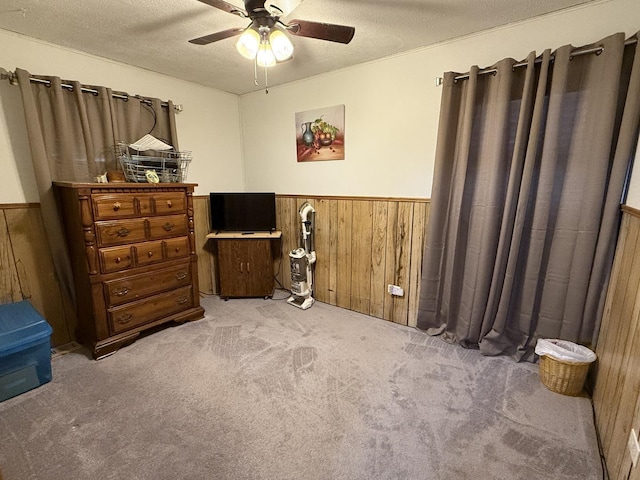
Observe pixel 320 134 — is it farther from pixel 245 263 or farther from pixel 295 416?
pixel 295 416

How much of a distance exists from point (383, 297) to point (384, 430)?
1.36 meters

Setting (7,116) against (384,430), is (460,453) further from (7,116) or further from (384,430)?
(7,116)

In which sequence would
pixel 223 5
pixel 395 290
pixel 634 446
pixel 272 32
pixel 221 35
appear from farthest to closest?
1. pixel 395 290
2. pixel 221 35
3. pixel 272 32
4. pixel 223 5
5. pixel 634 446

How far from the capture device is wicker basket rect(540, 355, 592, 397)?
5.73 feet

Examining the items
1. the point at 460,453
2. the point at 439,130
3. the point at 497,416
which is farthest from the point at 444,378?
the point at 439,130

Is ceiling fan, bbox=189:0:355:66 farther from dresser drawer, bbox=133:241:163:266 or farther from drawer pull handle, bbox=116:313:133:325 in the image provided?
drawer pull handle, bbox=116:313:133:325

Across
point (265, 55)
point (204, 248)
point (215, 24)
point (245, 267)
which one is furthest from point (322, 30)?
point (204, 248)

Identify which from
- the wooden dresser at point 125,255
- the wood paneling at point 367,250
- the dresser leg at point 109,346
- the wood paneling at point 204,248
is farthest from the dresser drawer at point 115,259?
the wood paneling at point 367,250

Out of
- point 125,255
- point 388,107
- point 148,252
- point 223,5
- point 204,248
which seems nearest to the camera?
point 223,5

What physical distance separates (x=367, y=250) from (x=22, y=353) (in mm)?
2538

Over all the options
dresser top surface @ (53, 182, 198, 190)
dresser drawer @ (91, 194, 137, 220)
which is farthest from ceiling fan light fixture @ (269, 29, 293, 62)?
dresser drawer @ (91, 194, 137, 220)

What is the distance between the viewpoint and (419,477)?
1.31m

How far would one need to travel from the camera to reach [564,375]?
1.78m

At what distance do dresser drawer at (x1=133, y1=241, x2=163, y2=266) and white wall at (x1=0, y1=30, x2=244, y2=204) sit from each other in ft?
2.69
